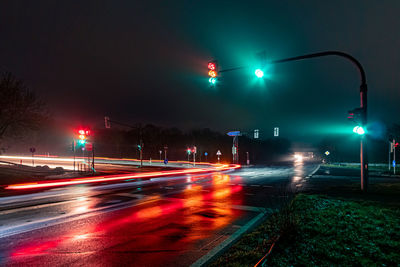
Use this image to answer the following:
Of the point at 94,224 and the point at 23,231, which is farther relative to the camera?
the point at 94,224

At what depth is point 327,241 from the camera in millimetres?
5070

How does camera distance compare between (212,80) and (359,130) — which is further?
(359,130)

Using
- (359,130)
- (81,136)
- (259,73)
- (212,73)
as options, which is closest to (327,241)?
(259,73)

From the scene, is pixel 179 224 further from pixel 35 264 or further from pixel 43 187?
pixel 43 187

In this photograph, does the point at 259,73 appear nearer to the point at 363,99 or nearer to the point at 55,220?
the point at 363,99

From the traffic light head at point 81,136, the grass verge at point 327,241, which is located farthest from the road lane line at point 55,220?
the traffic light head at point 81,136

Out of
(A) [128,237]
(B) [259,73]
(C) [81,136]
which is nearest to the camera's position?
(A) [128,237]

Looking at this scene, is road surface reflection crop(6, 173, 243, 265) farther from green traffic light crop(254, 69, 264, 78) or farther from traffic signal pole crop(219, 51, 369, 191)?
traffic signal pole crop(219, 51, 369, 191)

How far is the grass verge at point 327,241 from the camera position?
13.6ft

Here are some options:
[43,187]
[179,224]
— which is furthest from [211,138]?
[179,224]

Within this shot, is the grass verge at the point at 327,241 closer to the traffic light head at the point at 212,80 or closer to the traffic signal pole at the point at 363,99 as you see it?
the traffic signal pole at the point at 363,99

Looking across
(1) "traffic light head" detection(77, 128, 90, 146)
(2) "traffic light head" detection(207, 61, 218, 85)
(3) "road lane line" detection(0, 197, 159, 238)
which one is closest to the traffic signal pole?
(2) "traffic light head" detection(207, 61, 218, 85)

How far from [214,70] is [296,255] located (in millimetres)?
7042

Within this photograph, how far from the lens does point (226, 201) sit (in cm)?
1100
